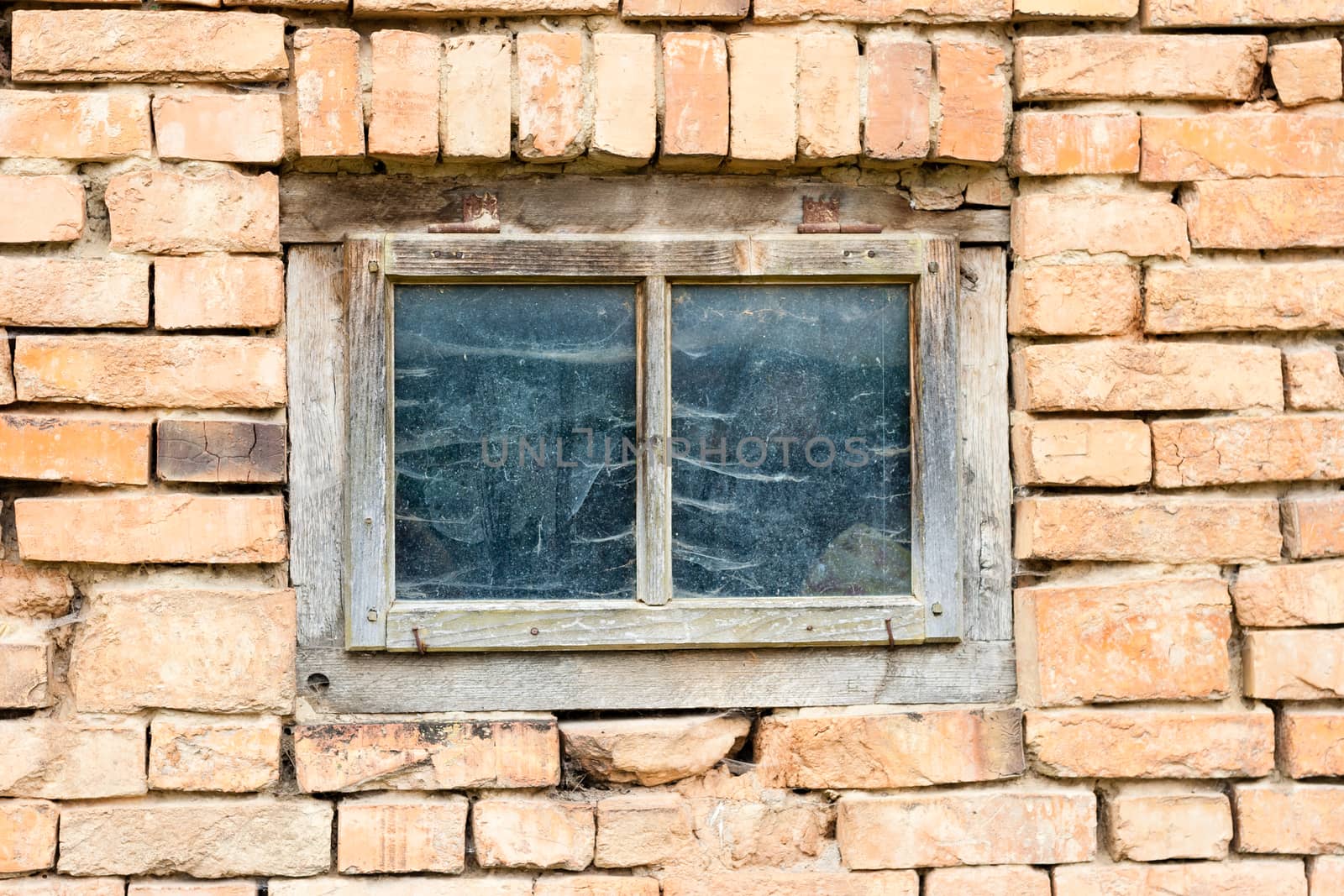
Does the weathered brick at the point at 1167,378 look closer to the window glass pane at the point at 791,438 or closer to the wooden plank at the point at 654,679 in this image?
the window glass pane at the point at 791,438

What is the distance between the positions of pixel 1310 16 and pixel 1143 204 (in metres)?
0.42

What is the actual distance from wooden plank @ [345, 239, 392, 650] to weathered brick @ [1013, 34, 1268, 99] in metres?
1.14

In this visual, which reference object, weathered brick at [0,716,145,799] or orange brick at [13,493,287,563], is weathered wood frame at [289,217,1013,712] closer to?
orange brick at [13,493,287,563]

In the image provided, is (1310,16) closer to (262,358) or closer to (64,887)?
(262,358)

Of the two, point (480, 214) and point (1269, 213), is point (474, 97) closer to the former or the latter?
point (480, 214)

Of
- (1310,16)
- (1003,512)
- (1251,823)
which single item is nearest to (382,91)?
(1003,512)

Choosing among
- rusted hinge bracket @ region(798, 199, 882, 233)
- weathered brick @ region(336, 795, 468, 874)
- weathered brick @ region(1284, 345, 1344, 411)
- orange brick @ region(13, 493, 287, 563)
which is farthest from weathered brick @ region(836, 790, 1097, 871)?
orange brick @ region(13, 493, 287, 563)

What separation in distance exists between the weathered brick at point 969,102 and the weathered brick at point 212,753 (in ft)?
4.85

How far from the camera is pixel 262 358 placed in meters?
1.90

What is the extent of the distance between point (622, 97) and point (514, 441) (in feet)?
1.97

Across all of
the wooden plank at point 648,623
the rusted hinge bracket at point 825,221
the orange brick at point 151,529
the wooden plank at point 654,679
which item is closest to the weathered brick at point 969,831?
the wooden plank at point 654,679

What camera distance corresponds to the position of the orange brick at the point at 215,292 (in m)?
1.88

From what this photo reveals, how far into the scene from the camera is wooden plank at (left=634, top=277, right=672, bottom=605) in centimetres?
199

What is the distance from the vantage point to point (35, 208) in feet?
6.11
